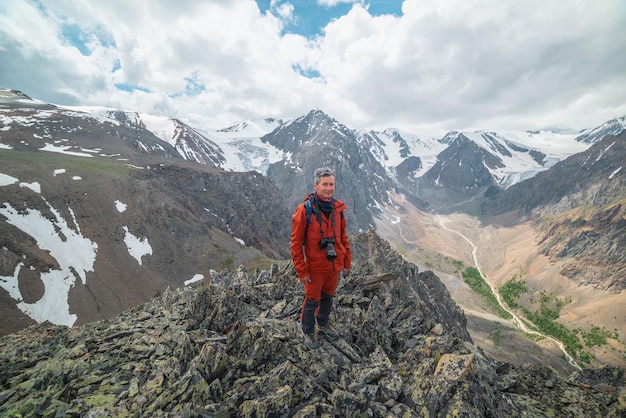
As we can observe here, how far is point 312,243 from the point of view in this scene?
9.05m

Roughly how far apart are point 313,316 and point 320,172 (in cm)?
501

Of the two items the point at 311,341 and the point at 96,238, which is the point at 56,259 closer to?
the point at 96,238

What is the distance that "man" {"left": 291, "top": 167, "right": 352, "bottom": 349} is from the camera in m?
8.96

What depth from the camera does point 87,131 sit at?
5305 inches

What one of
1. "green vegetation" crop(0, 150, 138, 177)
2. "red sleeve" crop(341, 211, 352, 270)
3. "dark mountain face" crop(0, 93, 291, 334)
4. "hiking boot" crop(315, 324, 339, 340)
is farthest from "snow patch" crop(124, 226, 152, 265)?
"red sleeve" crop(341, 211, 352, 270)

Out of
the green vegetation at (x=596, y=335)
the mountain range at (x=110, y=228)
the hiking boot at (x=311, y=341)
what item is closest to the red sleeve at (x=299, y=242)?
the hiking boot at (x=311, y=341)

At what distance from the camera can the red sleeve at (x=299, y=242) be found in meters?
Result: 8.81

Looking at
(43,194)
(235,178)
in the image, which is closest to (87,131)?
(235,178)

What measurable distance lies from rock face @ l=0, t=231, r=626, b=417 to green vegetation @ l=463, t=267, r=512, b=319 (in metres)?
125

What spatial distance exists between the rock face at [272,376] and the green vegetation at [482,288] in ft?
410

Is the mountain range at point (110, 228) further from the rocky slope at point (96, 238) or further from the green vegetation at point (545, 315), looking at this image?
the green vegetation at point (545, 315)

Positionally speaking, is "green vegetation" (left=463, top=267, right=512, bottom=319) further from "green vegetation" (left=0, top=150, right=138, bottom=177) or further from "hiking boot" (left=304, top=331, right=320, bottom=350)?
"green vegetation" (left=0, top=150, right=138, bottom=177)

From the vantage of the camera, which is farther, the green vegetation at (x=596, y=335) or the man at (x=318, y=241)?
the green vegetation at (x=596, y=335)

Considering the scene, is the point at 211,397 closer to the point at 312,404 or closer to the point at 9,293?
the point at 312,404
